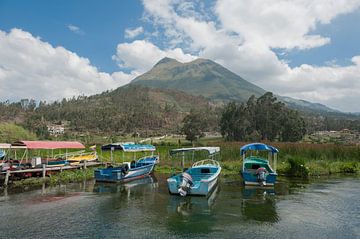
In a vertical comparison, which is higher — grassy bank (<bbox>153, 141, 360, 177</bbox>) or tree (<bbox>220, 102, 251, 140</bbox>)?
tree (<bbox>220, 102, 251, 140</bbox>)

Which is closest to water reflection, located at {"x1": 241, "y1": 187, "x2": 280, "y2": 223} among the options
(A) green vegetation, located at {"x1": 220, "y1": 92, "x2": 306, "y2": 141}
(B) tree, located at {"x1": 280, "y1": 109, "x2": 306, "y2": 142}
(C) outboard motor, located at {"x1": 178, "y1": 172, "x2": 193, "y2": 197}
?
(C) outboard motor, located at {"x1": 178, "y1": 172, "x2": 193, "y2": 197}

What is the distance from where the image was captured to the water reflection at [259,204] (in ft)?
51.4

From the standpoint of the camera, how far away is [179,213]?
53.3 feet

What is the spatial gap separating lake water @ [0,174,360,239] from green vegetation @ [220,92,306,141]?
55163 millimetres

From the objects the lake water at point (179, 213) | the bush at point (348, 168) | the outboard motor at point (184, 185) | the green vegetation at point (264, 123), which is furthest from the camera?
the green vegetation at point (264, 123)

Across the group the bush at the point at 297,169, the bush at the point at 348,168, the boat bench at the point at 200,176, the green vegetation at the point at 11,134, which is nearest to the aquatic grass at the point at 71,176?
the boat bench at the point at 200,176

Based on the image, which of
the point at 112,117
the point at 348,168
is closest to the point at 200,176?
the point at 348,168

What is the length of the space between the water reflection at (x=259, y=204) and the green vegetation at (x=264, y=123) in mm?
53234

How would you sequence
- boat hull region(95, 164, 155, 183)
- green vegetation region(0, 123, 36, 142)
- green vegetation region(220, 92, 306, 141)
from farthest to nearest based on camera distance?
green vegetation region(220, 92, 306, 141) → green vegetation region(0, 123, 36, 142) → boat hull region(95, 164, 155, 183)

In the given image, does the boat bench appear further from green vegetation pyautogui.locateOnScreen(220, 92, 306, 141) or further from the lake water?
green vegetation pyautogui.locateOnScreen(220, 92, 306, 141)

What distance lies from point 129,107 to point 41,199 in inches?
4423

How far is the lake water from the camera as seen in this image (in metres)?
13.3

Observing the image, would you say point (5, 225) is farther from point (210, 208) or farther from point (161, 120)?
point (161, 120)

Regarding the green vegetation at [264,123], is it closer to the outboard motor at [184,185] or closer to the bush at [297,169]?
the bush at [297,169]
